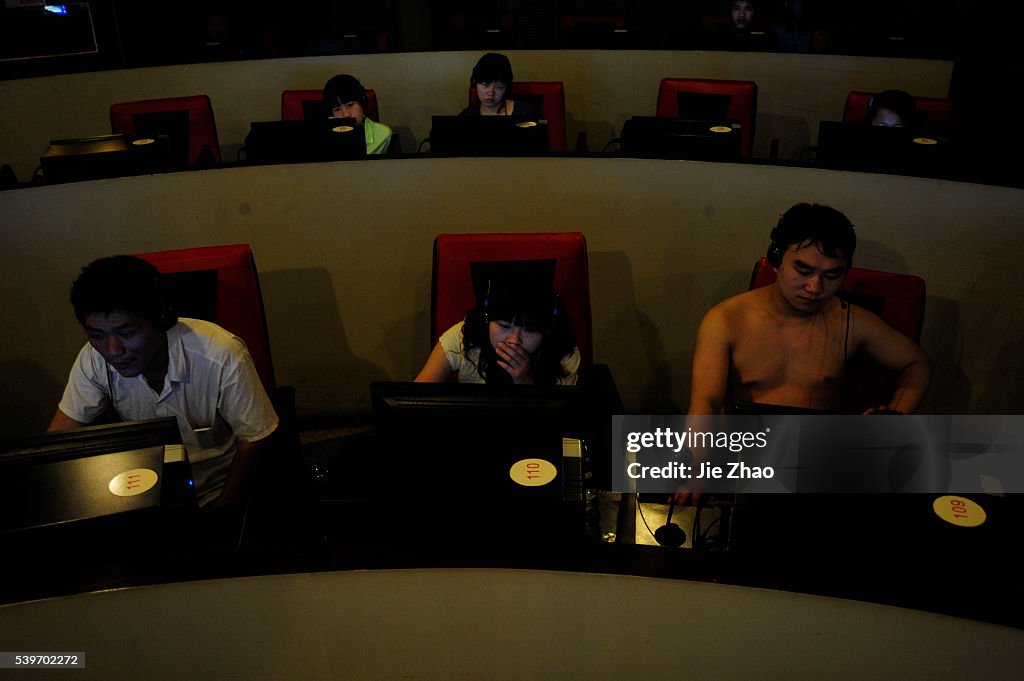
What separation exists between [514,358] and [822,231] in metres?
0.74

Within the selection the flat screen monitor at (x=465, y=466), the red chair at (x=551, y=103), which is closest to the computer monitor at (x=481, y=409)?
the flat screen monitor at (x=465, y=466)

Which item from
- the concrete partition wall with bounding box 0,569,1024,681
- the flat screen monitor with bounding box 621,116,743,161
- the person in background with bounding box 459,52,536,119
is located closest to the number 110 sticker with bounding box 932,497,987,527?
the concrete partition wall with bounding box 0,569,1024,681

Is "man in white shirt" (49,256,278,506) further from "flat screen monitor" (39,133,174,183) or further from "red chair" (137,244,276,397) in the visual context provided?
"flat screen monitor" (39,133,174,183)

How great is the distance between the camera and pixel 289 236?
255 cm

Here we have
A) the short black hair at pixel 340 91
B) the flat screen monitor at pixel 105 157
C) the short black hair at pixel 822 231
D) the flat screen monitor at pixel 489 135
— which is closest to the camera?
the short black hair at pixel 822 231

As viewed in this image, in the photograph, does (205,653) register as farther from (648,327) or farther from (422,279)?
(648,327)

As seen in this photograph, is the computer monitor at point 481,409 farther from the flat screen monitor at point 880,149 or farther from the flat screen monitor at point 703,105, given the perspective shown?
the flat screen monitor at point 703,105

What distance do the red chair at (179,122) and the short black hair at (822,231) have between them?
111 inches

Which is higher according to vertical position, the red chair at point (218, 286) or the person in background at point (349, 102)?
the person in background at point (349, 102)

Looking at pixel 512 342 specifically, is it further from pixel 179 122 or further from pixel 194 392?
pixel 179 122

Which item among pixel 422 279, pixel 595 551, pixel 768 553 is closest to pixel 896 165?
pixel 422 279

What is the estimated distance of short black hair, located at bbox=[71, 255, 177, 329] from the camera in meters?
1.53

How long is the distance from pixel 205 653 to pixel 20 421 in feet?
6.57

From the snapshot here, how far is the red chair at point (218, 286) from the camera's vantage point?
1.91 m
